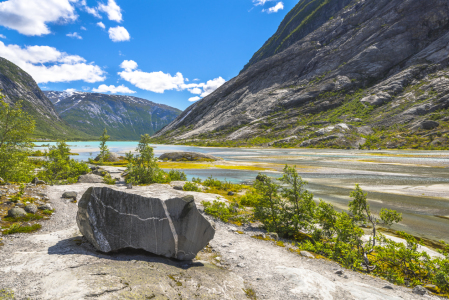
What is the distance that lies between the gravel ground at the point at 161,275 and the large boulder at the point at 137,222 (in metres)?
0.49

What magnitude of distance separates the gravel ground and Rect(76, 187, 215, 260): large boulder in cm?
49

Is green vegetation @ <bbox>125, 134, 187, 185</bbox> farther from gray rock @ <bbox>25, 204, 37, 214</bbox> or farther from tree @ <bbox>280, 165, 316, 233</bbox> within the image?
tree @ <bbox>280, 165, 316, 233</bbox>

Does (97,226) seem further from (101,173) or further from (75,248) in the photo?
(101,173)

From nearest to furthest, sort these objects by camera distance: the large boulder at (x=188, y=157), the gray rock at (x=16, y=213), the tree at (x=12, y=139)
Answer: the gray rock at (x=16, y=213), the tree at (x=12, y=139), the large boulder at (x=188, y=157)

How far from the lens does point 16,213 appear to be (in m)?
12.1

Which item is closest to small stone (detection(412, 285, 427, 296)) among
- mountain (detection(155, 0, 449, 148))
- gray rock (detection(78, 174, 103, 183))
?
gray rock (detection(78, 174, 103, 183))

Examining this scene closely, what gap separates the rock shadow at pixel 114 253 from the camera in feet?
29.2

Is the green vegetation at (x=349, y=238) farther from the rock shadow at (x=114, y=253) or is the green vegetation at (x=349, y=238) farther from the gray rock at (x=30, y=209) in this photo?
the gray rock at (x=30, y=209)

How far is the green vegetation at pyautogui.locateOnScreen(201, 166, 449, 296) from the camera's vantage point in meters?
9.62

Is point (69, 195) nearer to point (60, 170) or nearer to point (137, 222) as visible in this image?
point (137, 222)

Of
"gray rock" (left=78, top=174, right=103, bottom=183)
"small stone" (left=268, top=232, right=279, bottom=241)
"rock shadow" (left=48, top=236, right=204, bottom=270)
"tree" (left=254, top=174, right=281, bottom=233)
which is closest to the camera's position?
"rock shadow" (left=48, top=236, right=204, bottom=270)

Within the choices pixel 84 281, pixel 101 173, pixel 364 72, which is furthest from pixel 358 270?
pixel 364 72

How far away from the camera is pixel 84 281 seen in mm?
6742

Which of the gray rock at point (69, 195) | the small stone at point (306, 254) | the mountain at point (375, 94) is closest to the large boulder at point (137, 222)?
the small stone at point (306, 254)
